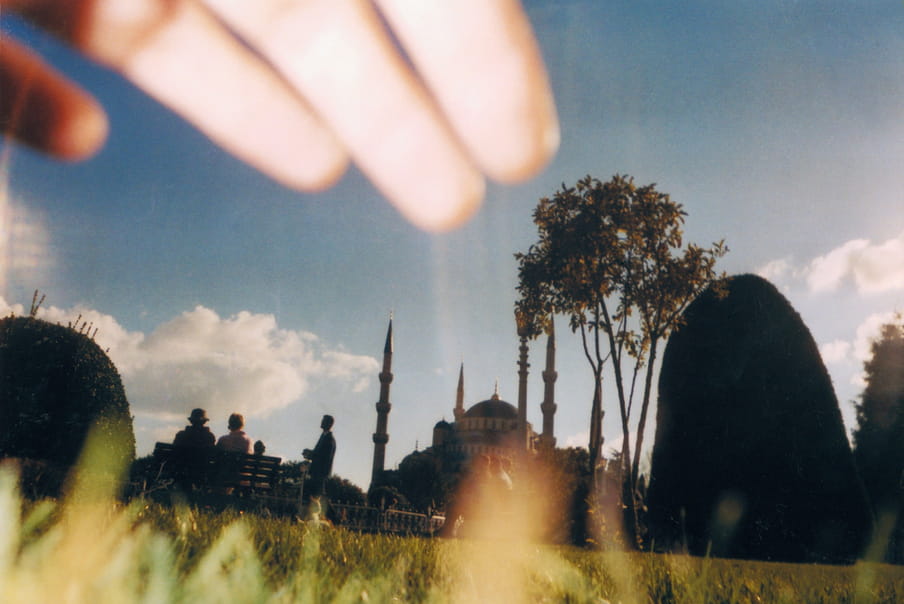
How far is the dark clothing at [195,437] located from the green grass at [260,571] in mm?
6310

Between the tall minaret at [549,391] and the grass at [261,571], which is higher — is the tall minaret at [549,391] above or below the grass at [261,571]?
above

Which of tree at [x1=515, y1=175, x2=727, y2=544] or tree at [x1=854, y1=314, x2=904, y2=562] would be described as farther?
tree at [x1=854, y1=314, x2=904, y2=562]

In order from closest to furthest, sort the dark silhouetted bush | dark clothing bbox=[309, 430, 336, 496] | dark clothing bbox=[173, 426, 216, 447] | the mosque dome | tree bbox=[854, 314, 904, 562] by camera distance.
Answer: dark clothing bbox=[309, 430, 336, 496]
dark clothing bbox=[173, 426, 216, 447]
the dark silhouetted bush
tree bbox=[854, 314, 904, 562]
the mosque dome

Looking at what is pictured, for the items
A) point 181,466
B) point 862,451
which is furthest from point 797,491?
point 862,451

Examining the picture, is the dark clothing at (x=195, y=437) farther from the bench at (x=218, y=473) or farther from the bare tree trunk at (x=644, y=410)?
the bare tree trunk at (x=644, y=410)

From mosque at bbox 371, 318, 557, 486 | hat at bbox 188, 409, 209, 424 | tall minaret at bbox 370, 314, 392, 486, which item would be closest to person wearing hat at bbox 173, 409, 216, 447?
hat at bbox 188, 409, 209, 424

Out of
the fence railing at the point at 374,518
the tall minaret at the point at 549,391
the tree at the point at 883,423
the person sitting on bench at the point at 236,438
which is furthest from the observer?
the tall minaret at the point at 549,391

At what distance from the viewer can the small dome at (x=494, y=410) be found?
7656cm

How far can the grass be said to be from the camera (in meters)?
1.86

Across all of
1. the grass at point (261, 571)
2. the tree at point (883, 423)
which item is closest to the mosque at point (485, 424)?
the tree at point (883, 423)

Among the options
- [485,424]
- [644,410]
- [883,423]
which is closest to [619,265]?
[644,410]

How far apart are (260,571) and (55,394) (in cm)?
652

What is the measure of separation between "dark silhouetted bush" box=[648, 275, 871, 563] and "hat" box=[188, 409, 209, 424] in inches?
405

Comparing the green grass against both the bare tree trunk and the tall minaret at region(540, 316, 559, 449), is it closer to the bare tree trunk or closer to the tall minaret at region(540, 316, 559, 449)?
the bare tree trunk
